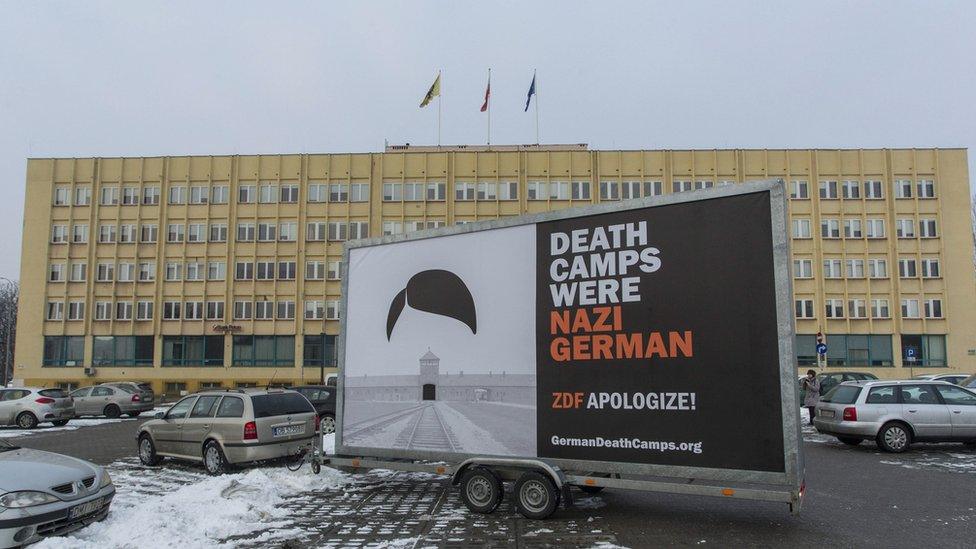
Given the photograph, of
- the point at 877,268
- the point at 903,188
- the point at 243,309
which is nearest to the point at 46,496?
the point at 243,309

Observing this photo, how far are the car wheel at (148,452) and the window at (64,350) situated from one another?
40348 mm

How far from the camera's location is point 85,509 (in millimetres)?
7660

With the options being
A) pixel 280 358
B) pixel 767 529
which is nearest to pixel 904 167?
pixel 280 358

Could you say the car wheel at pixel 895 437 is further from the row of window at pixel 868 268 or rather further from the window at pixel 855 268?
the window at pixel 855 268

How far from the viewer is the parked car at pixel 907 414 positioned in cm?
1395

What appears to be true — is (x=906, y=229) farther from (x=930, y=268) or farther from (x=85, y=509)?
(x=85, y=509)

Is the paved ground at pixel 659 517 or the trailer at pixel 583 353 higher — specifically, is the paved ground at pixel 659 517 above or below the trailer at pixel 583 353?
below

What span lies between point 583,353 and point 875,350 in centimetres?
4519

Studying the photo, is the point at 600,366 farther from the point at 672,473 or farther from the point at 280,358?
the point at 280,358

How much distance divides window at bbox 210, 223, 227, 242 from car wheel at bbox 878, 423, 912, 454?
4399 centimetres

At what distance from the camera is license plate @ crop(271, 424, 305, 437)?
39.1 feet

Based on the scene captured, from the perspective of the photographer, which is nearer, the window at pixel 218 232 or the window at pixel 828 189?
the window at pixel 828 189

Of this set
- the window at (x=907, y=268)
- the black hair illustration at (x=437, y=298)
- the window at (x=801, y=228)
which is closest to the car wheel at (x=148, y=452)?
the black hair illustration at (x=437, y=298)

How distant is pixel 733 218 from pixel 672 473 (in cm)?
274
